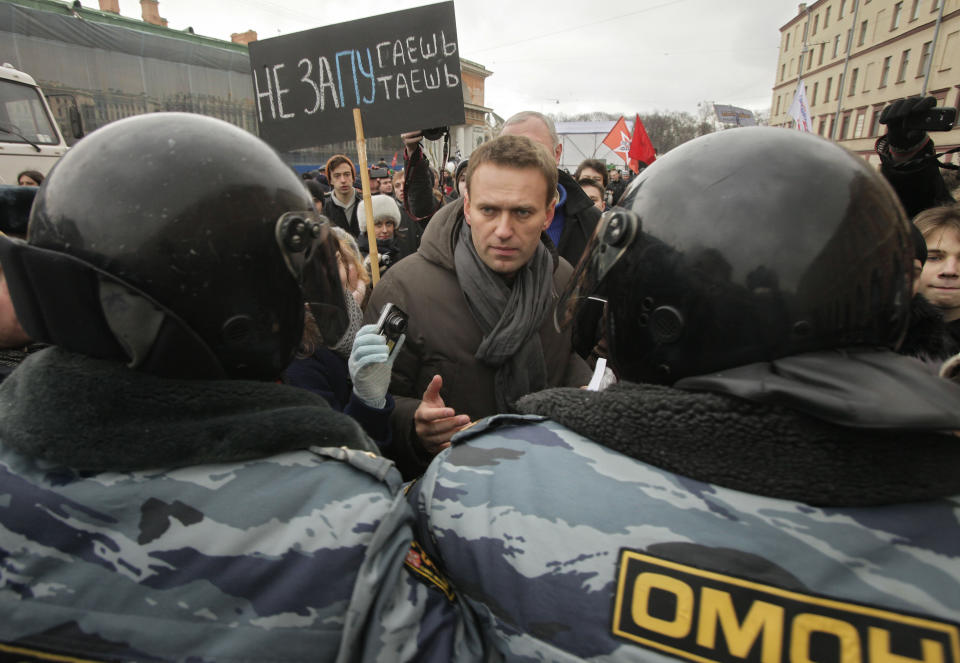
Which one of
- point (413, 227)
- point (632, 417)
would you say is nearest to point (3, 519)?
point (632, 417)

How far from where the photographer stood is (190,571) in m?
0.85

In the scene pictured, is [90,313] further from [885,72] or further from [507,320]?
[885,72]

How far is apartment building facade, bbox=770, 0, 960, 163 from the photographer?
26562mm

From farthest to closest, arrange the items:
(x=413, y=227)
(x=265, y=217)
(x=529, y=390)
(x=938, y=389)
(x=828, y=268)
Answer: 1. (x=413, y=227)
2. (x=529, y=390)
3. (x=265, y=217)
4. (x=828, y=268)
5. (x=938, y=389)

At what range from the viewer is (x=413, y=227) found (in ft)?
17.7

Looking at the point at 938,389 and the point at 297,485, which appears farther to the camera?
the point at 297,485

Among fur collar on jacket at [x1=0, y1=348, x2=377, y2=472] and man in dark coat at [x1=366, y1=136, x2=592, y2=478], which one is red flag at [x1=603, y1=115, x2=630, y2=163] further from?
fur collar on jacket at [x1=0, y1=348, x2=377, y2=472]

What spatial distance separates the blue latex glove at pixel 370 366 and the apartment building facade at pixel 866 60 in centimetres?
2622

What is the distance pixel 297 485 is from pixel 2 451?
20.3 inches

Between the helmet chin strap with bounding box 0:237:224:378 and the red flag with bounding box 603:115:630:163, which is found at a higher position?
the red flag with bounding box 603:115:630:163

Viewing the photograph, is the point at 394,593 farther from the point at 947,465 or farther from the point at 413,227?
the point at 413,227

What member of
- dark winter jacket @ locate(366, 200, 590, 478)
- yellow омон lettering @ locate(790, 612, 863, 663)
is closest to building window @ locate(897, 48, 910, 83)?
dark winter jacket @ locate(366, 200, 590, 478)

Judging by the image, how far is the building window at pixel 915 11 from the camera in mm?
31288

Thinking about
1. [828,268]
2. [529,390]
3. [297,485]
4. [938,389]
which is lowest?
[529,390]
